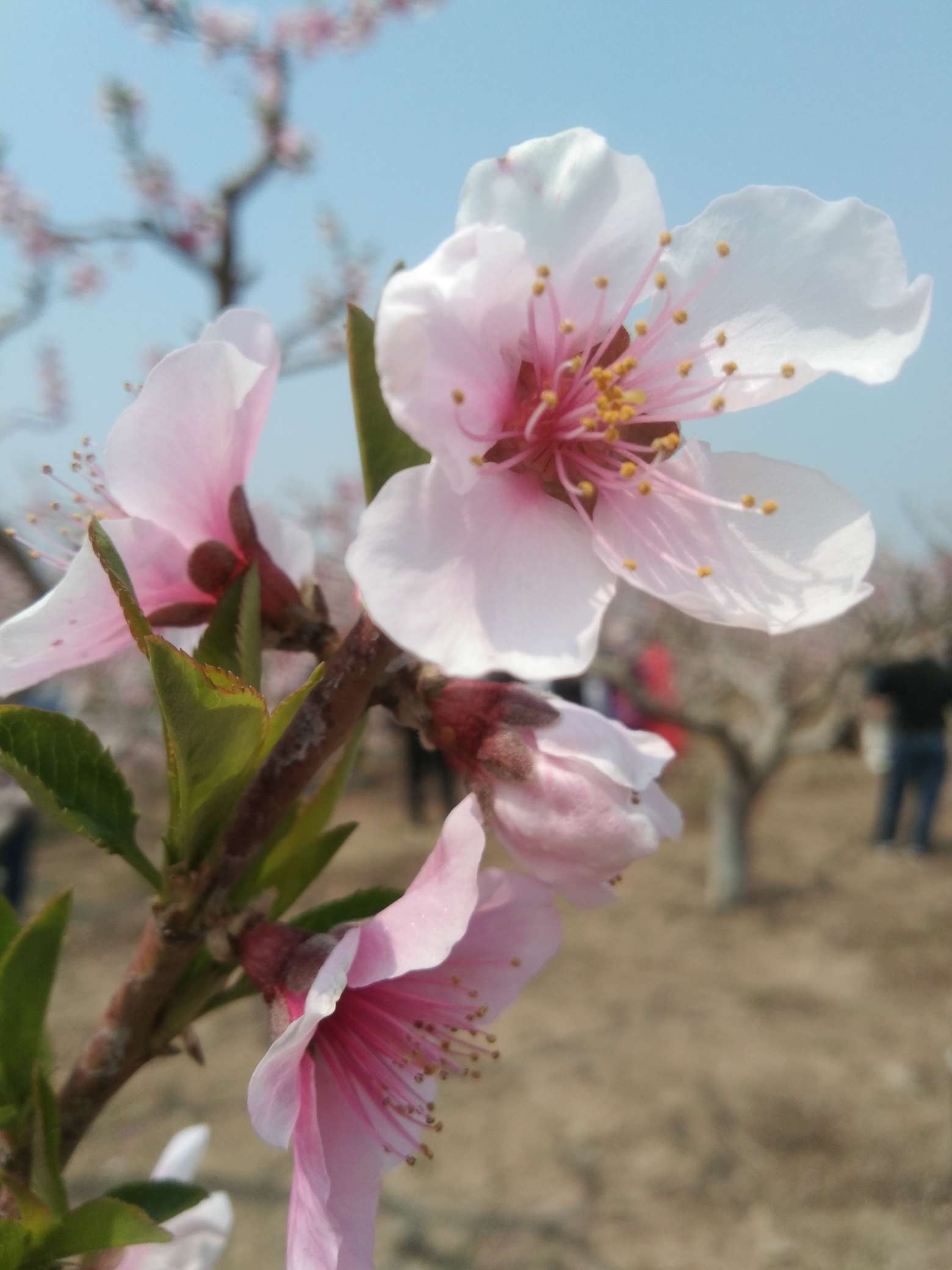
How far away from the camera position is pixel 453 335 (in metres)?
0.51

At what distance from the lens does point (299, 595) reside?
70cm

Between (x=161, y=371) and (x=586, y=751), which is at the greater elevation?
(x=161, y=371)

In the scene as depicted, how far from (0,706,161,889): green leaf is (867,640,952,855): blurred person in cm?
705

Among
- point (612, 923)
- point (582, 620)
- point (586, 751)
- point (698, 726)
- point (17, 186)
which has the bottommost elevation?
point (612, 923)

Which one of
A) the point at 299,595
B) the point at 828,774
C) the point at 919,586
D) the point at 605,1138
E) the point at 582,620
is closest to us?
the point at 582,620

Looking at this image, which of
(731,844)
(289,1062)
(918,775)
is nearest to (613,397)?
(289,1062)

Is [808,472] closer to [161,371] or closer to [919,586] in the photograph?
[161,371]

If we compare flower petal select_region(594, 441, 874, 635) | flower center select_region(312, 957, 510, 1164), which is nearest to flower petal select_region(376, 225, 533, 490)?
flower petal select_region(594, 441, 874, 635)

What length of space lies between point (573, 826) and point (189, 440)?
1.14 ft

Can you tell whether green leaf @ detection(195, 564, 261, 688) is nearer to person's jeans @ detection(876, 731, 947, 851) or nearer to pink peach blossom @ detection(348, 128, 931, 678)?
pink peach blossom @ detection(348, 128, 931, 678)

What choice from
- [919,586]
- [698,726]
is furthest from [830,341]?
[919,586]

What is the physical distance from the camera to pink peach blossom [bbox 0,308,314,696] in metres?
0.60

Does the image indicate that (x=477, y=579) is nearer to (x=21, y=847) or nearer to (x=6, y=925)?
(x=6, y=925)

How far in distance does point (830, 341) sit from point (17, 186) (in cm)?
633
